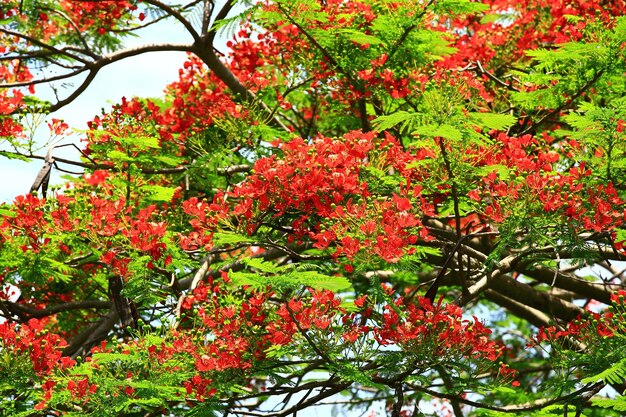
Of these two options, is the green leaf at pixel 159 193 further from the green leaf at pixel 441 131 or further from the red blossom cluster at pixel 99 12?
the green leaf at pixel 441 131

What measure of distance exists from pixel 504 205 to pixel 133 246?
2384 mm

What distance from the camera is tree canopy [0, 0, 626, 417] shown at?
536cm

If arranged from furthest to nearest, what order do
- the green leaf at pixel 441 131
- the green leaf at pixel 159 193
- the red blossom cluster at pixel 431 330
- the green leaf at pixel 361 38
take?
the green leaf at pixel 159 193 → the green leaf at pixel 361 38 → the red blossom cluster at pixel 431 330 → the green leaf at pixel 441 131

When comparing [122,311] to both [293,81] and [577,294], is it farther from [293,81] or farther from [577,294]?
[577,294]

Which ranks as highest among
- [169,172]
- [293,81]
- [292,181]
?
[293,81]

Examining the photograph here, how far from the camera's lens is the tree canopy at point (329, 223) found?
5.36m

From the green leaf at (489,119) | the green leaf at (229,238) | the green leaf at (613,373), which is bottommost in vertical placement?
the green leaf at (613,373)

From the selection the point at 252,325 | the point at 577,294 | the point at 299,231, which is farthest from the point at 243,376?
the point at 577,294

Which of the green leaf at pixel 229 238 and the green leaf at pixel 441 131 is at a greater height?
the green leaf at pixel 441 131

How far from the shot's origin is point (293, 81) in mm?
8203

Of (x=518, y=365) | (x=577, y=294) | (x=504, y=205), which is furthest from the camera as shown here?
(x=518, y=365)

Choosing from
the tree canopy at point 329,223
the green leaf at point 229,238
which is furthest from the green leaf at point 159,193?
the green leaf at point 229,238

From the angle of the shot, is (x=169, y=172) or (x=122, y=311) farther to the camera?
(x=169, y=172)

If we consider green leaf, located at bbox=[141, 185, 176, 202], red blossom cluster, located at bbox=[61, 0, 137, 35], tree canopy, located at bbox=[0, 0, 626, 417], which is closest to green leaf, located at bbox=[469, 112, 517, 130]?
tree canopy, located at bbox=[0, 0, 626, 417]
